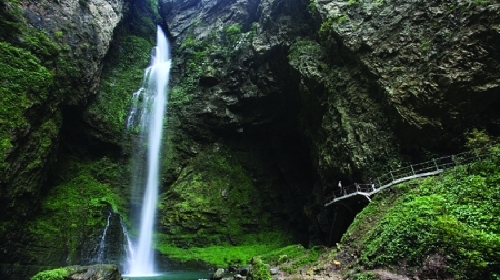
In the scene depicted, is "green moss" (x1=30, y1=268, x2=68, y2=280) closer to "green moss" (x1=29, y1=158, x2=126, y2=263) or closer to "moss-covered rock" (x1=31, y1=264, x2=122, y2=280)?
"moss-covered rock" (x1=31, y1=264, x2=122, y2=280)

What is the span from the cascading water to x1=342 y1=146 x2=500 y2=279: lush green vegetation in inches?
633

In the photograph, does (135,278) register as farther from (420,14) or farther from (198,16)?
(198,16)

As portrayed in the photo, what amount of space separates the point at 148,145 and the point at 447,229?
2425 centimetres

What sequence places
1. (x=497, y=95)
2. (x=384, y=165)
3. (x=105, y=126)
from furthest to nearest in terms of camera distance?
(x=105, y=126) < (x=384, y=165) < (x=497, y=95)

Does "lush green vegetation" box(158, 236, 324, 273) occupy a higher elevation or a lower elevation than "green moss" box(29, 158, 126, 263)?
lower

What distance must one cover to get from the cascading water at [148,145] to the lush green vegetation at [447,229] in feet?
52.8

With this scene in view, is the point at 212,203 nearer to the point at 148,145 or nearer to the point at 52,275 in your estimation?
the point at 148,145

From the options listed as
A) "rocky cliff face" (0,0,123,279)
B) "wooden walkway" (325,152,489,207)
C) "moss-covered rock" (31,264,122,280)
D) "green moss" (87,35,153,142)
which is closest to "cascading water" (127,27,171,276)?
"green moss" (87,35,153,142)

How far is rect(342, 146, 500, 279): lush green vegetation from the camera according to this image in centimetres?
800

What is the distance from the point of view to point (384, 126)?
18562mm

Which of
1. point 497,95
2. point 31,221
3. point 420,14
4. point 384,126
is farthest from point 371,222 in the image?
point 31,221

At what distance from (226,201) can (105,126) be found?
1162 cm

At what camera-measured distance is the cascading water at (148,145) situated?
77.4 ft

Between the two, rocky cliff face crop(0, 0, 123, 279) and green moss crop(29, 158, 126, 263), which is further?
green moss crop(29, 158, 126, 263)
